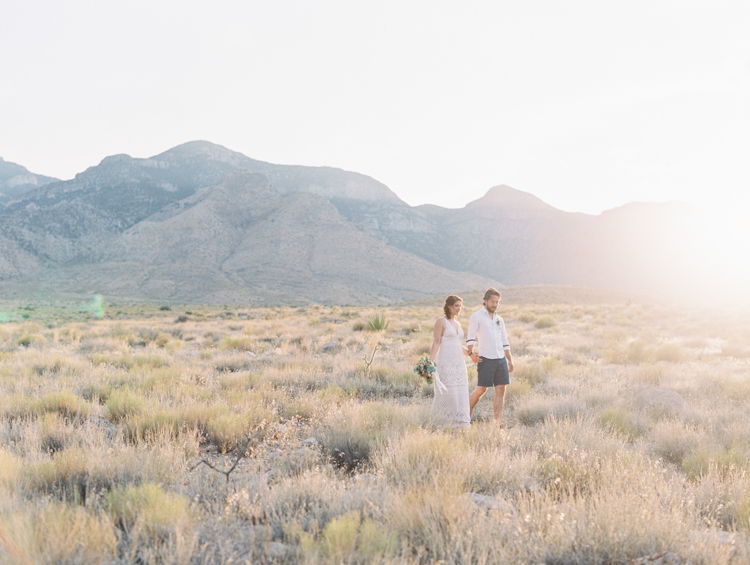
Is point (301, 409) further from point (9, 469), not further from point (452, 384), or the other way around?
point (9, 469)

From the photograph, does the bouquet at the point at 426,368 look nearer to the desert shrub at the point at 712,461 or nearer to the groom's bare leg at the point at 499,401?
the groom's bare leg at the point at 499,401

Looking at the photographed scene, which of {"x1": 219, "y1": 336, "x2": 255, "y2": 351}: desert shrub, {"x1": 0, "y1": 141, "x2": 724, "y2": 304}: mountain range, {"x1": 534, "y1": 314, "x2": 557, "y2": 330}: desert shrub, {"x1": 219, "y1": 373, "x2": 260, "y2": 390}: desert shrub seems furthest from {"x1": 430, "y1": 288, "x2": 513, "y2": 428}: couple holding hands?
{"x1": 0, "y1": 141, "x2": 724, "y2": 304}: mountain range

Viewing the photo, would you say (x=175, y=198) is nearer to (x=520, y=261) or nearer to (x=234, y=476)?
(x=520, y=261)

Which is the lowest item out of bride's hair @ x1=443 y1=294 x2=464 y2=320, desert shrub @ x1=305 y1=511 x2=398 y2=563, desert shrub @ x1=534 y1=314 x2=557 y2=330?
desert shrub @ x1=534 y1=314 x2=557 y2=330

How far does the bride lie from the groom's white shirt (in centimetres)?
37

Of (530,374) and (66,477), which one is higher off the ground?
(66,477)

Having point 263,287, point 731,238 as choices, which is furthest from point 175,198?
point 731,238

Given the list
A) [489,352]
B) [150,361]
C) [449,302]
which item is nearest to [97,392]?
[150,361]

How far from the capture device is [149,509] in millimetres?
2768

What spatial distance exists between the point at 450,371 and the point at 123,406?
177 inches

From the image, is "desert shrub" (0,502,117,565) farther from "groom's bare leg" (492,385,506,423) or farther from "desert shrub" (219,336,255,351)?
"desert shrub" (219,336,255,351)

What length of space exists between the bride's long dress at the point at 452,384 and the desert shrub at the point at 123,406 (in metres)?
3.91

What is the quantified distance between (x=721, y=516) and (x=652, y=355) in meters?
9.57

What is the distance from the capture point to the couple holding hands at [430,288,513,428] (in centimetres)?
572
